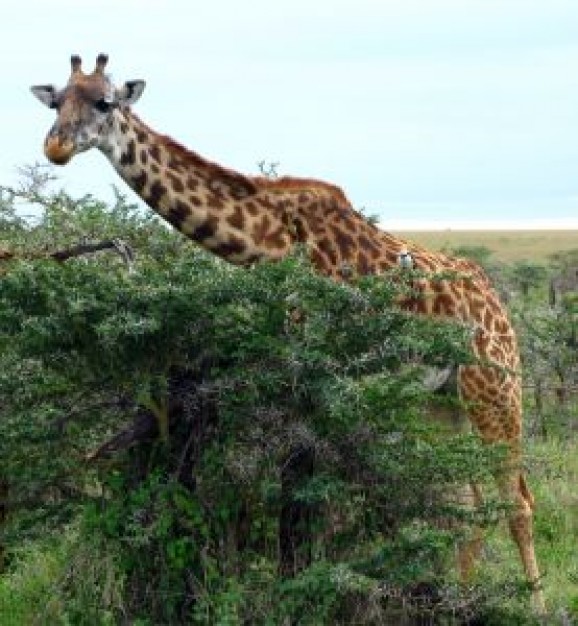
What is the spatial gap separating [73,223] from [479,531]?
3.37 meters

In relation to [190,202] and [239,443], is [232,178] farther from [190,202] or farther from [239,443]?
[239,443]

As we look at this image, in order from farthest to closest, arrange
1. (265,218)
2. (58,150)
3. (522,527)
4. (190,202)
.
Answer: (522,527), (265,218), (190,202), (58,150)

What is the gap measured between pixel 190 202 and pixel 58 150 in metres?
0.83

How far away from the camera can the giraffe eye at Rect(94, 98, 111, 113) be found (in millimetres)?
7461

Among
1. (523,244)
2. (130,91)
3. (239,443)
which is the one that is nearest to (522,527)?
(239,443)

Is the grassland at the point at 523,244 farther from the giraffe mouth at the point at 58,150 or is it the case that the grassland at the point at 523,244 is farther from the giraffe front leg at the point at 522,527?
the giraffe mouth at the point at 58,150

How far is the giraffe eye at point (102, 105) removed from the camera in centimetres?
746

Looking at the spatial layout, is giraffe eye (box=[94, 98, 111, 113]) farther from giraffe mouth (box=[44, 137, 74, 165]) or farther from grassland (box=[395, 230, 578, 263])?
grassland (box=[395, 230, 578, 263])

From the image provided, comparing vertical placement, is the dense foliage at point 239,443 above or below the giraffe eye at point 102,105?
below

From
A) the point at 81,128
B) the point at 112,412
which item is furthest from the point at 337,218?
the point at 112,412

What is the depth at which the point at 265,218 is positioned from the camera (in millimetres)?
7840

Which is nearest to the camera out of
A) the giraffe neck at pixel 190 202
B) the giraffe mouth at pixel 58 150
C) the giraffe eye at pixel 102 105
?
the giraffe mouth at pixel 58 150

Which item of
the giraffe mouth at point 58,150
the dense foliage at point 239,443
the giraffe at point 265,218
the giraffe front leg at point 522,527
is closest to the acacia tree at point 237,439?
the dense foliage at point 239,443

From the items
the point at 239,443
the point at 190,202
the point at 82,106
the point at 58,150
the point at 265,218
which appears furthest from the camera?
the point at 265,218
